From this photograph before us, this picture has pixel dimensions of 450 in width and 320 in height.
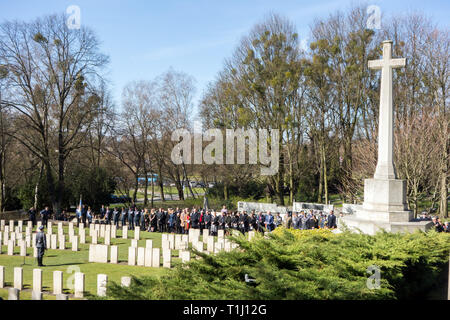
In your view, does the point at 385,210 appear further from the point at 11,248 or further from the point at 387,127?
the point at 11,248

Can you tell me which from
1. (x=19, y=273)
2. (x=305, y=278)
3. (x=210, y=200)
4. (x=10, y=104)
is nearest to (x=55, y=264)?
(x=19, y=273)

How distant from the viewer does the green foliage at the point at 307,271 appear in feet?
17.9

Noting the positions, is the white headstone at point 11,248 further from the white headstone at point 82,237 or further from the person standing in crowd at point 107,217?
the person standing in crowd at point 107,217

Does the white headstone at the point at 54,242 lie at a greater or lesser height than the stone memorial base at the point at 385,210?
lesser

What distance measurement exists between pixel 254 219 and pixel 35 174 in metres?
20.5

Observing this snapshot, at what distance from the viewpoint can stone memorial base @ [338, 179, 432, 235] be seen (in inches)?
431

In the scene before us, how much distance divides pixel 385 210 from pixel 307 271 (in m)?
6.36

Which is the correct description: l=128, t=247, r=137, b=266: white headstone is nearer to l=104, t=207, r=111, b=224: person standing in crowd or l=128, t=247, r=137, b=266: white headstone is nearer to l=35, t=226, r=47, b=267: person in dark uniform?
l=35, t=226, r=47, b=267: person in dark uniform

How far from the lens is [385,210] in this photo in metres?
11.3

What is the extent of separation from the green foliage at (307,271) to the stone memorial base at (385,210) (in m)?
2.66

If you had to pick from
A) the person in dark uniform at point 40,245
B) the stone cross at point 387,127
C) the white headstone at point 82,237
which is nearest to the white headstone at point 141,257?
the person in dark uniform at point 40,245
